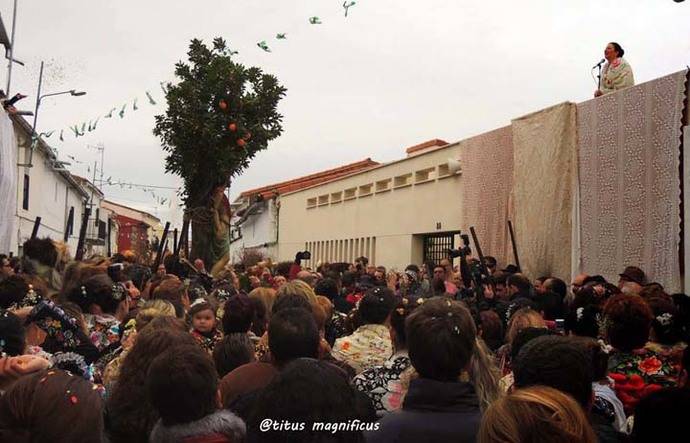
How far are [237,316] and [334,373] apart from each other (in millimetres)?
1975

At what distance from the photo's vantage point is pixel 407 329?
116 inches

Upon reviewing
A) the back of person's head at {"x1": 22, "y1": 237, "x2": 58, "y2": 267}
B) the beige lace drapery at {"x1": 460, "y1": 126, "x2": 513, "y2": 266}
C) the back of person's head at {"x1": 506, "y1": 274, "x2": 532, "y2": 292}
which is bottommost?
the back of person's head at {"x1": 506, "y1": 274, "x2": 532, "y2": 292}

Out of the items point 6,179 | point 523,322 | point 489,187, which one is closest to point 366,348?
point 523,322

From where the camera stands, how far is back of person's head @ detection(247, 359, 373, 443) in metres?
2.13

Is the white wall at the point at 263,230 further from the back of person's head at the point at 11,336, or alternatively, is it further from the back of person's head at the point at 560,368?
the back of person's head at the point at 560,368

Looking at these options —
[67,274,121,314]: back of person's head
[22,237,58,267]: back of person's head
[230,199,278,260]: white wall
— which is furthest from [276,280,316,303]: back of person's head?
[230,199,278,260]: white wall

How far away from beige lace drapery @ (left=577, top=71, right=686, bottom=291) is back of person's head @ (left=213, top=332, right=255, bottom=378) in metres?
6.14

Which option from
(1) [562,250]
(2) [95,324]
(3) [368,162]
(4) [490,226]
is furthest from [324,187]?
(2) [95,324]

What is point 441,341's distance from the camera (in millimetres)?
2783

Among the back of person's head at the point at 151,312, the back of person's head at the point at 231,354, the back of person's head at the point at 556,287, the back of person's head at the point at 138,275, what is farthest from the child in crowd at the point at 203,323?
the back of person's head at the point at 556,287

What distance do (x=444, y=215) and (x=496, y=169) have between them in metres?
2.89

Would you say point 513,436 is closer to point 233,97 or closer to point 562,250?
point 562,250

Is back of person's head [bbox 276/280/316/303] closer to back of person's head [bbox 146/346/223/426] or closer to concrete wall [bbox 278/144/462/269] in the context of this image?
back of person's head [bbox 146/346/223/426]

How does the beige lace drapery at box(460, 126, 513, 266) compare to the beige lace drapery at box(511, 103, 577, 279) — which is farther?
the beige lace drapery at box(460, 126, 513, 266)
